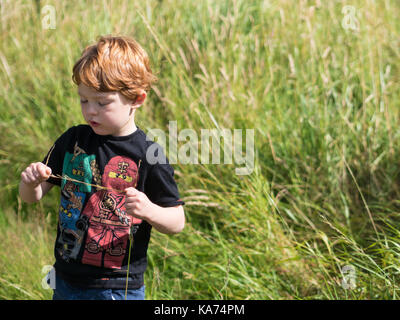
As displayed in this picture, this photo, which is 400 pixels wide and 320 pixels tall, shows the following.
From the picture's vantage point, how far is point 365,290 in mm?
1847

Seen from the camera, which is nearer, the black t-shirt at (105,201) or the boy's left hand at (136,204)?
the boy's left hand at (136,204)

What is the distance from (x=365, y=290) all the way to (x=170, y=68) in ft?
5.92

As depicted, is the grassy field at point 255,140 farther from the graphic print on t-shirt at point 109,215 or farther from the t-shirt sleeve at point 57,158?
the t-shirt sleeve at point 57,158

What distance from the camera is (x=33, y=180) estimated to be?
4.92 feet

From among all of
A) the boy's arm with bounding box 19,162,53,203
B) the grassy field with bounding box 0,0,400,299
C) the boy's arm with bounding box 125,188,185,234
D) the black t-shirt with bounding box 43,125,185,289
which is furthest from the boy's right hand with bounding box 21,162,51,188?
the grassy field with bounding box 0,0,400,299

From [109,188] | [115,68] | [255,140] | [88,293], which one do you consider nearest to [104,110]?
[115,68]

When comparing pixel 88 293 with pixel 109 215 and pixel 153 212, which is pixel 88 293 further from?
pixel 153 212

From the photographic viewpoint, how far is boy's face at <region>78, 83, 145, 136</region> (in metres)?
1.49

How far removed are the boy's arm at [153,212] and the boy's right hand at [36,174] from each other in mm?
266

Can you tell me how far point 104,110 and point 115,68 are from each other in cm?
14

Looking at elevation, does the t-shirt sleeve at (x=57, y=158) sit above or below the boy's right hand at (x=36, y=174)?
above

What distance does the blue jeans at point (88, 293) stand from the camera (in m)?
1.57

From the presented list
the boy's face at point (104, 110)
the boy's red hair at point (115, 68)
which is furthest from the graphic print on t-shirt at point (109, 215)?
the boy's red hair at point (115, 68)

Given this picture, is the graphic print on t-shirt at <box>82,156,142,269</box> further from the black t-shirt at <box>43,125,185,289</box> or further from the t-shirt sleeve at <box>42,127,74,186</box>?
the t-shirt sleeve at <box>42,127,74,186</box>
